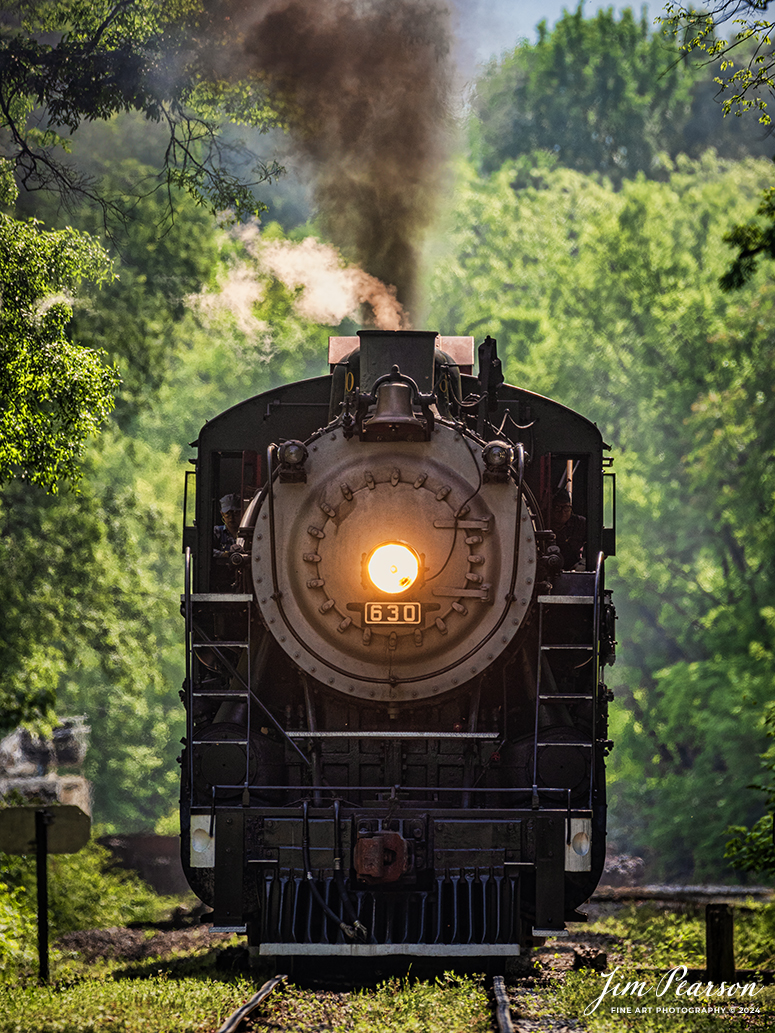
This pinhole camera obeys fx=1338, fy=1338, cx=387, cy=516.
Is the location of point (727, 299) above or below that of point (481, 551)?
above

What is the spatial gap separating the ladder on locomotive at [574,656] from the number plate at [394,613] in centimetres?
77

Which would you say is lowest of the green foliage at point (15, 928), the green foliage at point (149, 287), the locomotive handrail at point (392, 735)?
the green foliage at point (15, 928)

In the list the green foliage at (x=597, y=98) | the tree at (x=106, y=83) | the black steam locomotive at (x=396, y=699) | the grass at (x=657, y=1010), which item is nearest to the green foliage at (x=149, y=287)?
the tree at (x=106, y=83)

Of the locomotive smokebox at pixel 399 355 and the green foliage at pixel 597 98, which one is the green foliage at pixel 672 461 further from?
the green foliage at pixel 597 98

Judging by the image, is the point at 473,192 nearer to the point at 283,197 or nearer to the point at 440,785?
the point at 283,197

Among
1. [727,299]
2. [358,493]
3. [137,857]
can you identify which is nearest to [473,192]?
[727,299]

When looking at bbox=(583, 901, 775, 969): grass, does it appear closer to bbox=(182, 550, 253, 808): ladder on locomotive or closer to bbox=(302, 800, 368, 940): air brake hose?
bbox=(302, 800, 368, 940): air brake hose

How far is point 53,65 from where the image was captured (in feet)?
46.8

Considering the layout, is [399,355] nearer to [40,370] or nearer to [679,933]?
[40,370]

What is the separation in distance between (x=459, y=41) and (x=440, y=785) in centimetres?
941

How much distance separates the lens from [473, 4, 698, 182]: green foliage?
136ft

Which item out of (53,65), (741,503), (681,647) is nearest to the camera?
(53,65)

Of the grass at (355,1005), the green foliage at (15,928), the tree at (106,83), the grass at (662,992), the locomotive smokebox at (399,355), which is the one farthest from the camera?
the tree at (106,83)

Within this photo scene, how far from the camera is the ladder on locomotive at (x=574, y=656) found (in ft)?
26.7
